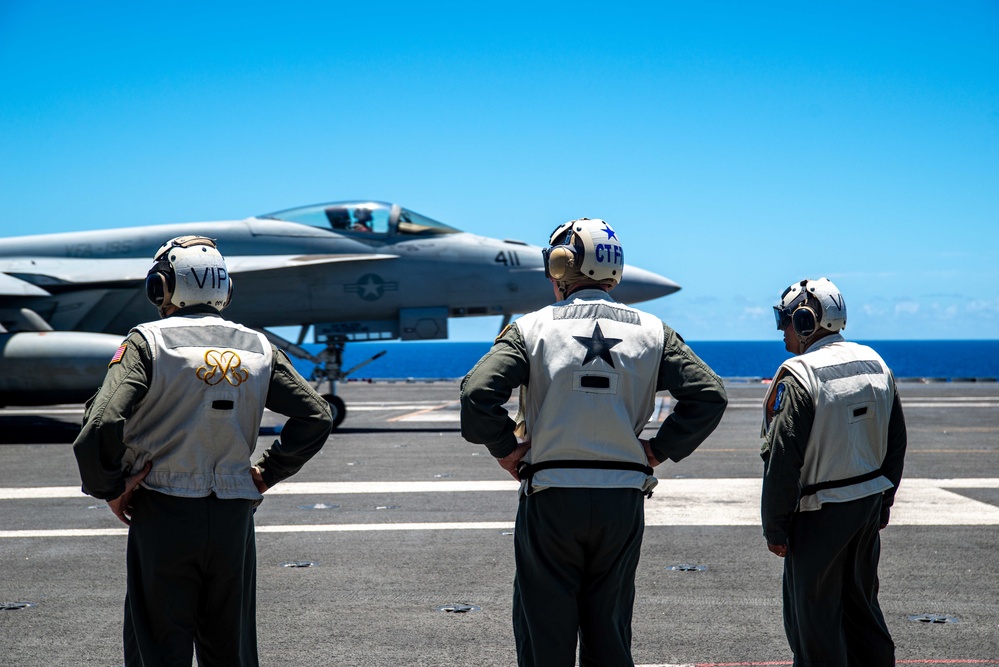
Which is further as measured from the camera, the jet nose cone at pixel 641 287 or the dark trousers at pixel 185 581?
the jet nose cone at pixel 641 287

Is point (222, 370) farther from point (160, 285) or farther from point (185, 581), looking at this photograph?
point (185, 581)

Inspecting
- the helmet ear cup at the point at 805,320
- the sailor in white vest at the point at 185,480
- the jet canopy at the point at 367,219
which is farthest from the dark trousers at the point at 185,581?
the jet canopy at the point at 367,219

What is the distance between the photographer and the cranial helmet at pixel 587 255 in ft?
13.0

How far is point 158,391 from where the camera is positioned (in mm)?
3670

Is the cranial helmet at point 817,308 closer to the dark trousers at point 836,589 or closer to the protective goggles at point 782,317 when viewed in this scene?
the protective goggles at point 782,317

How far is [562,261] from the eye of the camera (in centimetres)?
398

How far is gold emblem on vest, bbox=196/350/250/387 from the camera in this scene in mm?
3703

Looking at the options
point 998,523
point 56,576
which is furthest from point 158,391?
point 998,523

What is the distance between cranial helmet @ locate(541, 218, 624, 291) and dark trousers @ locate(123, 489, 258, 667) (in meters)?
1.59

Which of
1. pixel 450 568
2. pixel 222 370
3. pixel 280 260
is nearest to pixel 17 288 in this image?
pixel 280 260

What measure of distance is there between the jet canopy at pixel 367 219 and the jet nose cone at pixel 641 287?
3341 mm

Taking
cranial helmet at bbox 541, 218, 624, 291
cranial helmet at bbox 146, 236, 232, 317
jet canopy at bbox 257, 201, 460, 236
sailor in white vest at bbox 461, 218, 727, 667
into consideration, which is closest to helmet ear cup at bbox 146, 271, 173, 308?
cranial helmet at bbox 146, 236, 232, 317

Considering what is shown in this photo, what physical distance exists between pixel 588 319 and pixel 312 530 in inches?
213

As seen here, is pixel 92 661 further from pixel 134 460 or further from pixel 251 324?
pixel 251 324
